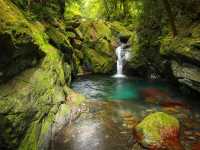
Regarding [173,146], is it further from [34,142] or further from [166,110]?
[34,142]

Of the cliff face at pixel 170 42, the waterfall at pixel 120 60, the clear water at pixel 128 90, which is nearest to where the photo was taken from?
the cliff face at pixel 170 42

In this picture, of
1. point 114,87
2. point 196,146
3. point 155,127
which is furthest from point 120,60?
point 196,146

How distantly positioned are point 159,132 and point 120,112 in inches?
132

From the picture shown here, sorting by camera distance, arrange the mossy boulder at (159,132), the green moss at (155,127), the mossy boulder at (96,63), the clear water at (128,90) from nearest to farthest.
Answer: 1. the mossy boulder at (159,132)
2. the green moss at (155,127)
3. the clear water at (128,90)
4. the mossy boulder at (96,63)

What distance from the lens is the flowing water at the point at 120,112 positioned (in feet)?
30.7

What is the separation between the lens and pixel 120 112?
12492 mm

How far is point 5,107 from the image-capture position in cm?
668

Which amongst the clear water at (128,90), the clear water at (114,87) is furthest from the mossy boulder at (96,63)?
the clear water at (128,90)

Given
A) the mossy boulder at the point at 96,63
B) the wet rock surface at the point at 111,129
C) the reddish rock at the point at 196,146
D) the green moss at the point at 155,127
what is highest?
the mossy boulder at the point at 96,63

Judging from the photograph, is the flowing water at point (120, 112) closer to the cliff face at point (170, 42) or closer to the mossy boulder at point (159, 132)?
the mossy boulder at point (159, 132)

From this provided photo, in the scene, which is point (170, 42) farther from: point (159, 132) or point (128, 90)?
point (159, 132)

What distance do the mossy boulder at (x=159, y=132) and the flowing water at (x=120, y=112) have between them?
34cm

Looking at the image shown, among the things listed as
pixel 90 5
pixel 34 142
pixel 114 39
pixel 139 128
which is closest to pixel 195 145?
pixel 139 128

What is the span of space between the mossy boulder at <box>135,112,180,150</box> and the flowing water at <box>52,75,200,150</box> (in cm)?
34
